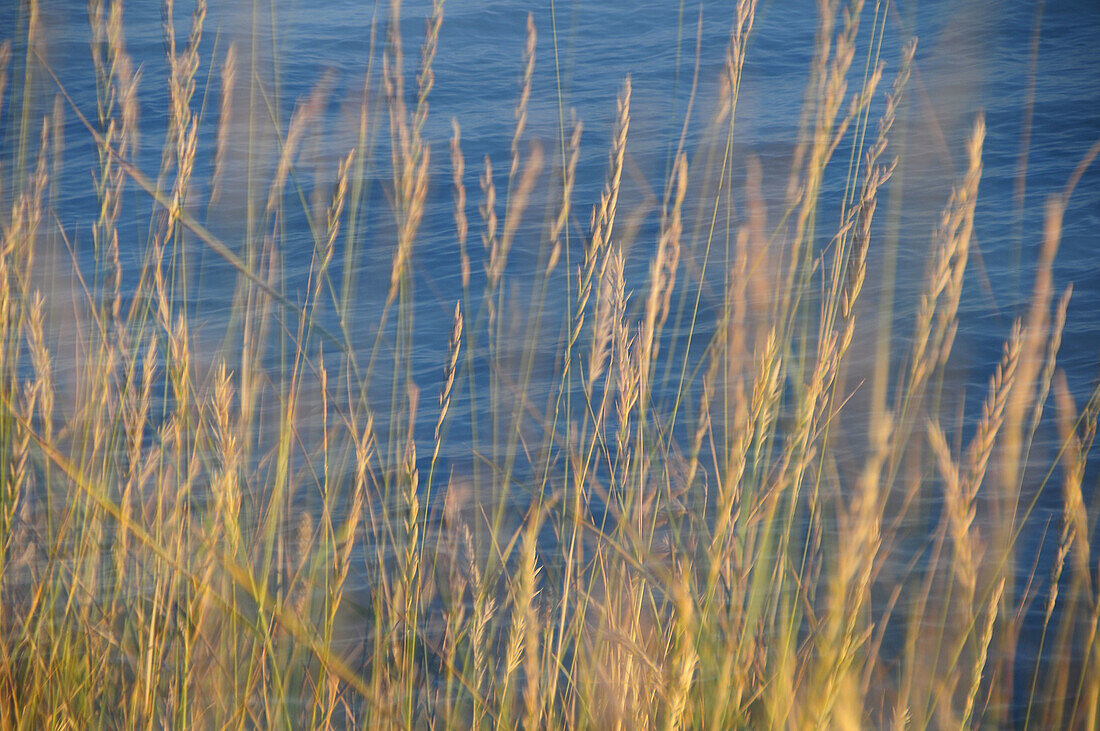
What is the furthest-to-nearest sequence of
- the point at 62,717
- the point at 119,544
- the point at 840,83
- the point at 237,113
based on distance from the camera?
1. the point at 237,113
2. the point at 119,544
3. the point at 62,717
4. the point at 840,83

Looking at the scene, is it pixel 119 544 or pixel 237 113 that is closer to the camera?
pixel 119 544

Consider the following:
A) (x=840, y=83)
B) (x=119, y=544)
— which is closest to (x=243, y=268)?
(x=119, y=544)

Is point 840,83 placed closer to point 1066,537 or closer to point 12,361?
point 1066,537

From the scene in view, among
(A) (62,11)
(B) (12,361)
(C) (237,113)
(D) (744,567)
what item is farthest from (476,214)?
→ (A) (62,11)

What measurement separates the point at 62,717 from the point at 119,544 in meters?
0.28

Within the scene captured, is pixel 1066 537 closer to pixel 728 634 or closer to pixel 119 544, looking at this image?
pixel 728 634

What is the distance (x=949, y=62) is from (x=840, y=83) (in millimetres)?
8067

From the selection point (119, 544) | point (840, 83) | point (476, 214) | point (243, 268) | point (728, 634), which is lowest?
point (476, 214)

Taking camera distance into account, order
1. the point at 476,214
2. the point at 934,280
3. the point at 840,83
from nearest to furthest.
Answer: the point at 934,280
the point at 840,83
the point at 476,214

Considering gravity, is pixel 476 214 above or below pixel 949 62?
below

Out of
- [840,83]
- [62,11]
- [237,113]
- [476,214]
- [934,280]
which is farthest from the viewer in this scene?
[62,11]

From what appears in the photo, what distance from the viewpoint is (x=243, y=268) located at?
129 centimetres

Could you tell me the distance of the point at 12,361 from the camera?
1568mm

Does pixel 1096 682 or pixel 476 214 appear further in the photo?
pixel 476 214
